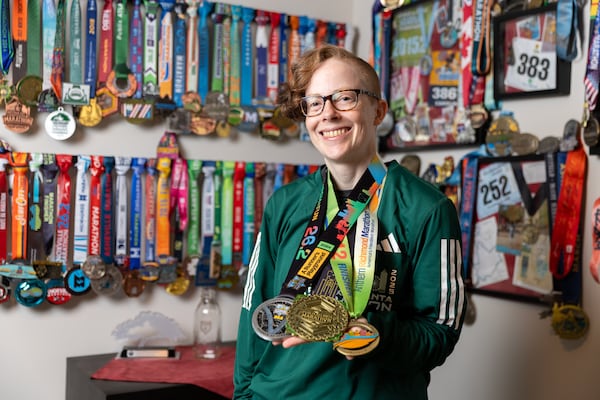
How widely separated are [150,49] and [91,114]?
319mm

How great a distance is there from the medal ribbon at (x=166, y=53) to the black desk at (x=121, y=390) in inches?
38.5

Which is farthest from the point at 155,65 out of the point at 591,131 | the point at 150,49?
the point at 591,131

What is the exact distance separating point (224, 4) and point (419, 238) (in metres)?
1.54

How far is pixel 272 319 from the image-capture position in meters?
1.26

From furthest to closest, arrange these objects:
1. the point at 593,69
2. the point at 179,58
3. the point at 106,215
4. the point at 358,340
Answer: the point at 179,58, the point at 106,215, the point at 593,69, the point at 358,340

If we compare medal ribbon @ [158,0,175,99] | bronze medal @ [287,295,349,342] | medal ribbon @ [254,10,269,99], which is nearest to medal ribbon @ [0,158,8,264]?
medal ribbon @ [158,0,175,99]

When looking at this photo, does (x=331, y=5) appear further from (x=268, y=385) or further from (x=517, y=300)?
(x=268, y=385)

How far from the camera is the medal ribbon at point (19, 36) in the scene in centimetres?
219

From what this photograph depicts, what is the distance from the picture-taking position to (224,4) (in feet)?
8.25

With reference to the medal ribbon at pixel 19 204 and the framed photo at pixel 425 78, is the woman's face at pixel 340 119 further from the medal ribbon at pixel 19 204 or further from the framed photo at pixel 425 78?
the medal ribbon at pixel 19 204

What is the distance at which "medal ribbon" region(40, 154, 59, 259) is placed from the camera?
2238 millimetres

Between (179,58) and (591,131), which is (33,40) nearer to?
(179,58)

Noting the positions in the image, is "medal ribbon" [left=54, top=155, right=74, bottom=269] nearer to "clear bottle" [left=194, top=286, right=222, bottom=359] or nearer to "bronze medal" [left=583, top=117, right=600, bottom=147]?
"clear bottle" [left=194, top=286, right=222, bottom=359]

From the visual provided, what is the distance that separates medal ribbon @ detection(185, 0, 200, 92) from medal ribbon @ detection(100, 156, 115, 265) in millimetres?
396
